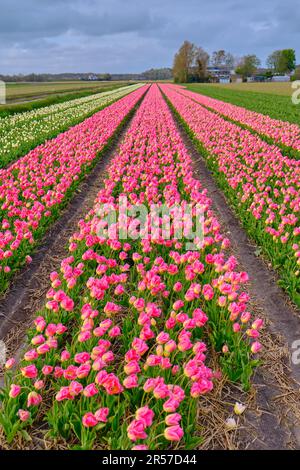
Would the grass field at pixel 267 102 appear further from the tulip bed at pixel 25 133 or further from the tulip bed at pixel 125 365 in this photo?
the tulip bed at pixel 125 365

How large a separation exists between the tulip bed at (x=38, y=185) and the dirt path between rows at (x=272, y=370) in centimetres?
313

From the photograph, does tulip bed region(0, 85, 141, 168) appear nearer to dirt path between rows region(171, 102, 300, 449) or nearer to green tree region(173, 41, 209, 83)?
dirt path between rows region(171, 102, 300, 449)

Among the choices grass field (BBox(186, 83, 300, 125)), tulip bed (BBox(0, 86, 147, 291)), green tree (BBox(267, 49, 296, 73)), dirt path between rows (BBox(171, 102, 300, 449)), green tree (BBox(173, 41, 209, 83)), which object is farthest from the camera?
green tree (BBox(267, 49, 296, 73))

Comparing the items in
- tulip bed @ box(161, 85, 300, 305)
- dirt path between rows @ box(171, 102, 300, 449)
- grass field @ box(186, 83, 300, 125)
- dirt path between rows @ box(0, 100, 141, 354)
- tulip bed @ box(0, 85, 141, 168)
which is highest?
grass field @ box(186, 83, 300, 125)

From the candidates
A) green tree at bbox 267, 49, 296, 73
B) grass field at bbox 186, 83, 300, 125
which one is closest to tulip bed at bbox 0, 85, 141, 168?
grass field at bbox 186, 83, 300, 125

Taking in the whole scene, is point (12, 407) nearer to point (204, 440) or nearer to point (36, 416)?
point (36, 416)

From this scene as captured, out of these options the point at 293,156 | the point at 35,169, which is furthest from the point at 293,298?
the point at 293,156

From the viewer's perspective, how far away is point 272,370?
370cm

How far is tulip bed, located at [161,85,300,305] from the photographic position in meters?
5.38

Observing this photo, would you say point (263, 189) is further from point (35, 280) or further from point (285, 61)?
point (285, 61)

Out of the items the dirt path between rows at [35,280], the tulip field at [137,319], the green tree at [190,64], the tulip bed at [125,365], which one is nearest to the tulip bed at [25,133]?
the tulip field at [137,319]

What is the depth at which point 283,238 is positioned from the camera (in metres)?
5.33

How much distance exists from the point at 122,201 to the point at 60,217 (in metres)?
1.47

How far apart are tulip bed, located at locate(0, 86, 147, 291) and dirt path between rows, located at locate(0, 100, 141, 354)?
0.18m
